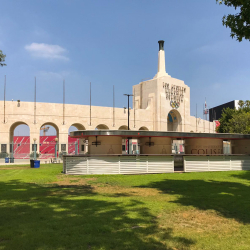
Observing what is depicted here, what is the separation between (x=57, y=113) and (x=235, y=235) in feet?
142

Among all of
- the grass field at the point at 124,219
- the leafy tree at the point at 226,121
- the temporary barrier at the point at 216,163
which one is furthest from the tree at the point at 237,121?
the grass field at the point at 124,219

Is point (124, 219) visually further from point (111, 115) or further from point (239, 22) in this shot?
point (111, 115)

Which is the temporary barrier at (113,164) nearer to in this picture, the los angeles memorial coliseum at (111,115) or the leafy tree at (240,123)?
the los angeles memorial coliseum at (111,115)

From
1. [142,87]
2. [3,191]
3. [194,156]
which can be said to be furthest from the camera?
[142,87]

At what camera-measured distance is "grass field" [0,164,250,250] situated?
5.76 m

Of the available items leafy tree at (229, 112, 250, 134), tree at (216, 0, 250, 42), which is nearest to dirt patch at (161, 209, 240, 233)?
tree at (216, 0, 250, 42)

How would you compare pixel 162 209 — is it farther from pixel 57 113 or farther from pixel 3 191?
pixel 57 113

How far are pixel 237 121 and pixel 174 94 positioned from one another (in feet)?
56.7

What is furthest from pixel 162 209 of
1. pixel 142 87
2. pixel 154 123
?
pixel 142 87

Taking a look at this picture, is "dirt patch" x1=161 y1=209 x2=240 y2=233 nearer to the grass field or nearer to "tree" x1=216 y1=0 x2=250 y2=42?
the grass field

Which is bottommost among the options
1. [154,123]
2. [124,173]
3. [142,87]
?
[124,173]

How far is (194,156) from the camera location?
2136 cm

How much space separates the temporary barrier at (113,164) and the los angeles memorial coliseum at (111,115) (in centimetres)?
1951

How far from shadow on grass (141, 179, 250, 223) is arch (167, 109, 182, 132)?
4966 cm
